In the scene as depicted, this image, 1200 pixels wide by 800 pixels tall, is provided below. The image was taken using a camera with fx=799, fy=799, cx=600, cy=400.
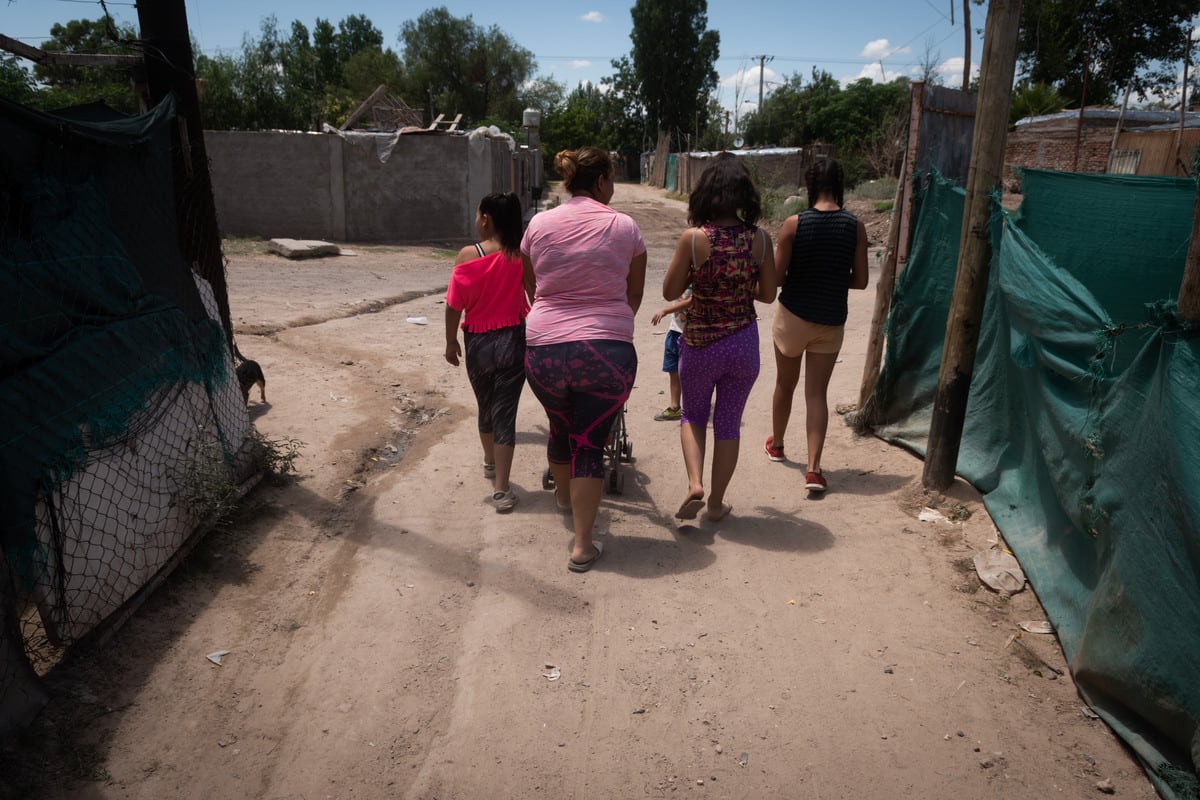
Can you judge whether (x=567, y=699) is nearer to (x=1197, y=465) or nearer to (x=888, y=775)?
(x=888, y=775)

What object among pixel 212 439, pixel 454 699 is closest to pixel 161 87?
pixel 212 439

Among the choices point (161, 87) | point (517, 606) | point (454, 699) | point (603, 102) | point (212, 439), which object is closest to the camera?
point (454, 699)

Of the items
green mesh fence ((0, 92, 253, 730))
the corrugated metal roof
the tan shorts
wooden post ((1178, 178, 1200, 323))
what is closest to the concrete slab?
green mesh fence ((0, 92, 253, 730))

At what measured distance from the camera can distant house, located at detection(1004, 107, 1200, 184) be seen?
16611 millimetres

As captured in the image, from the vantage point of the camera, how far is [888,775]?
8.02 feet

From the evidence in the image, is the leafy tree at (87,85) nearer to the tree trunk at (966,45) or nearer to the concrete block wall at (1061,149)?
the tree trunk at (966,45)

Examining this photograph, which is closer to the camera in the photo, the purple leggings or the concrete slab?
the purple leggings

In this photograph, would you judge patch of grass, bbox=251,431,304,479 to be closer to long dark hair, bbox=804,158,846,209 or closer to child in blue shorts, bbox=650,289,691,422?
child in blue shorts, bbox=650,289,691,422

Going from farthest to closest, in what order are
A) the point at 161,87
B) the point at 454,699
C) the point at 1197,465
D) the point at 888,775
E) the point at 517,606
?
the point at 161,87, the point at 517,606, the point at 454,699, the point at 888,775, the point at 1197,465

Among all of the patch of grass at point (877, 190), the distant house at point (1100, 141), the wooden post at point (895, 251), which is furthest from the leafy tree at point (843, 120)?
the wooden post at point (895, 251)

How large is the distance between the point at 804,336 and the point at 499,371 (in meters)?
1.70

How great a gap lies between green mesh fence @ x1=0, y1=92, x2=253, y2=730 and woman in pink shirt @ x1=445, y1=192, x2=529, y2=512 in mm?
1292

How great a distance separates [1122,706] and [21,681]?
3468mm

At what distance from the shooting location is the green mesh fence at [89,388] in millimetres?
2574
